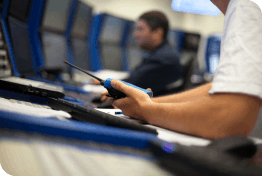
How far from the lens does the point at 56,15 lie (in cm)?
165

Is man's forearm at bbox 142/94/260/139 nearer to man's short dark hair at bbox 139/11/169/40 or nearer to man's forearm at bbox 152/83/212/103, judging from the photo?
man's forearm at bbox 152/83/212/103

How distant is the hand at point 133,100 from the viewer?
0.48 meters

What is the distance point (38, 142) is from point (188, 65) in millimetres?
1585

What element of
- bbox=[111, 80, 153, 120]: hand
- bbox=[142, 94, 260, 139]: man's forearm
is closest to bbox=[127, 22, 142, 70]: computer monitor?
bbox=[111, 80, 153, 120]: hand

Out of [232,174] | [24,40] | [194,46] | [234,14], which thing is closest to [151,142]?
[232,174]

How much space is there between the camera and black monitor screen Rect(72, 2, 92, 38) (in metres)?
2.03

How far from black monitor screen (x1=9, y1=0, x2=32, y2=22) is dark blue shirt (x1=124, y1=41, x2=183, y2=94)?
2.83 feet

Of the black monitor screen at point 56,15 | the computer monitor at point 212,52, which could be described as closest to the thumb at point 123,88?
the black monitor screen at point 56,15

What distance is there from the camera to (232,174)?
0.63ft

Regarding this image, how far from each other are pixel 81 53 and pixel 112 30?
0.84 meters

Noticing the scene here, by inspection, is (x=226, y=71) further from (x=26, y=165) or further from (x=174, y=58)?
(x=174, y=58)

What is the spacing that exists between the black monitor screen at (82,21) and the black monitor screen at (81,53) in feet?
0.29

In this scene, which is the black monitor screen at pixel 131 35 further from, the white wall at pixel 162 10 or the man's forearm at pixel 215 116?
the man's forearm at pixel 215 116

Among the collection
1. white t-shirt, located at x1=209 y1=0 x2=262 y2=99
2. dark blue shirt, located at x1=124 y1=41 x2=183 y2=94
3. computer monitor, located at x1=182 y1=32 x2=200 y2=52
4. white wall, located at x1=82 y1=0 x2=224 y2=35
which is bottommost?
dark blue shirt, located at x1=124 y1=41 x2=183 y2=94
